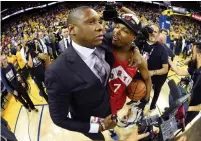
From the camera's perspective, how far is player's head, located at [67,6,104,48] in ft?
4.59

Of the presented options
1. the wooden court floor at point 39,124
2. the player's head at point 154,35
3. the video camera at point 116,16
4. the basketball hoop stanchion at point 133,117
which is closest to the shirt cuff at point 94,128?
the video camera at point 116,16

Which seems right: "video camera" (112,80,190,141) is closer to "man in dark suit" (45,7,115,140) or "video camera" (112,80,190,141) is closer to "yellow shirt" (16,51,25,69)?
"man in dark suit" (45,7,115,140)

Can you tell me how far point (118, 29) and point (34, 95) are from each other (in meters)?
3.05

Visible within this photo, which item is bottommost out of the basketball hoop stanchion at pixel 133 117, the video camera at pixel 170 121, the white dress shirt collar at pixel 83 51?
the basketball hoop stanchion at pixel 133 117

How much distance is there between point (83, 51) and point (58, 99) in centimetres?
35

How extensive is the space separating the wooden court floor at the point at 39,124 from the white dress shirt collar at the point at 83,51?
1558 mm

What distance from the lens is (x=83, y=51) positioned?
1.49m

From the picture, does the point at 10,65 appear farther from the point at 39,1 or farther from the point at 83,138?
the point at 39,1

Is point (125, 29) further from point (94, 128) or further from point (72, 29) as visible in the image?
point (94, 128)

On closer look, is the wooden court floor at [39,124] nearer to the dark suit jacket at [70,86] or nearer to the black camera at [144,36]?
the black camera at [144,36]

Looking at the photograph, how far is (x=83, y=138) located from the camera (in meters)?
2.85

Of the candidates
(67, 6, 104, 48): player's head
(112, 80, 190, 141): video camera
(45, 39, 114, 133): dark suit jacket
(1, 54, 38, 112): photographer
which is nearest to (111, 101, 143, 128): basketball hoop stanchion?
(45, 39, 114, 133): dark suit jacket

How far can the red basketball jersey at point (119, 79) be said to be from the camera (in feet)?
6.36

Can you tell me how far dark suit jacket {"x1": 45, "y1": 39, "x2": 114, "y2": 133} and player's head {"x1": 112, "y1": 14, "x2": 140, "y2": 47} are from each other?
427mm
